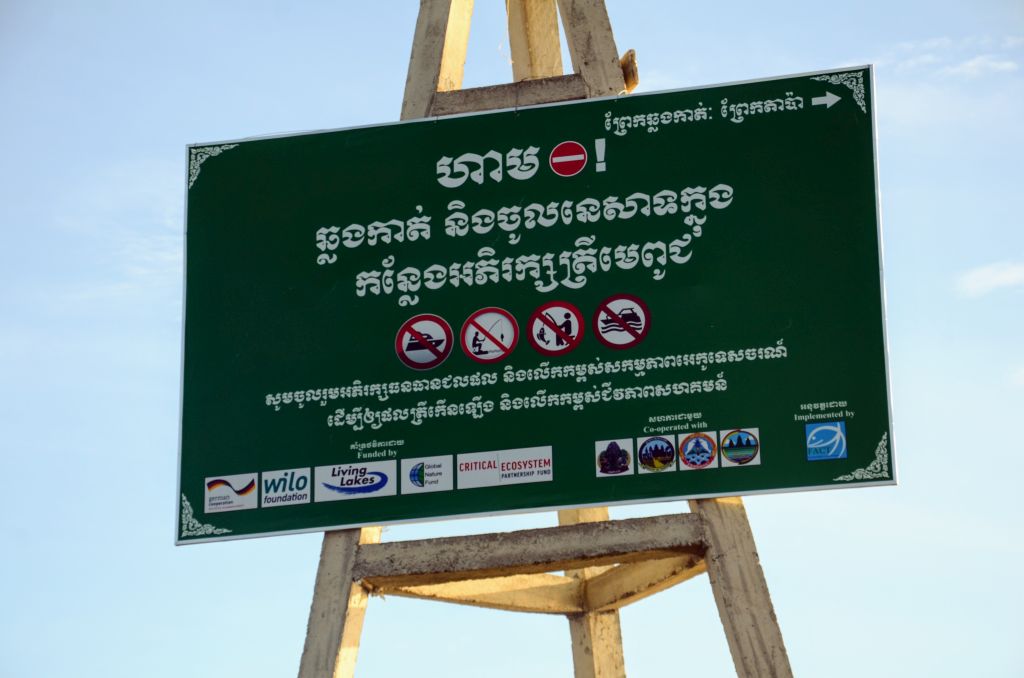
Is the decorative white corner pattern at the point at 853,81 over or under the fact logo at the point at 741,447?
over

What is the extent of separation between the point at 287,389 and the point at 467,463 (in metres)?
1.46

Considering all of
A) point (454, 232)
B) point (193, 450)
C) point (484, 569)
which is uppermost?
point (454, 232)

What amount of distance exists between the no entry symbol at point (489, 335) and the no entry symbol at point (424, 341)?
14 cm

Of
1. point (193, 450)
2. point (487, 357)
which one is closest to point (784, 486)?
point (487, 357)

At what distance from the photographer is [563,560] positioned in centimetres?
1295

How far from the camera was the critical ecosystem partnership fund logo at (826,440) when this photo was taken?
41.9 ft

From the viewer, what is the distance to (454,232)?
13953mm

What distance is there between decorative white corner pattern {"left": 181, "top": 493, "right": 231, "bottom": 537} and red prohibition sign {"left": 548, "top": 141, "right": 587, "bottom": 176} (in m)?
3.52

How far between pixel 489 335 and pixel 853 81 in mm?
3189

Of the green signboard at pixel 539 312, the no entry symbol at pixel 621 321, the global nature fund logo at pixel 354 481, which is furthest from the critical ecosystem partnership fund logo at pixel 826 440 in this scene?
the global nature fund logo at pixel 354 481

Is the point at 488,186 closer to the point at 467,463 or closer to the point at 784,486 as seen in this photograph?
the point at 467,463

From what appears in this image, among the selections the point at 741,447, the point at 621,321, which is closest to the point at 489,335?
the point at 621,321

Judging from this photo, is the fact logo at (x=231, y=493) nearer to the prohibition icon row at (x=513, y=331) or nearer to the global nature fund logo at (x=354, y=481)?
the global nature fund logo at (x=354, y=481)

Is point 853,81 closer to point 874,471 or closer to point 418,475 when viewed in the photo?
point 874,471
